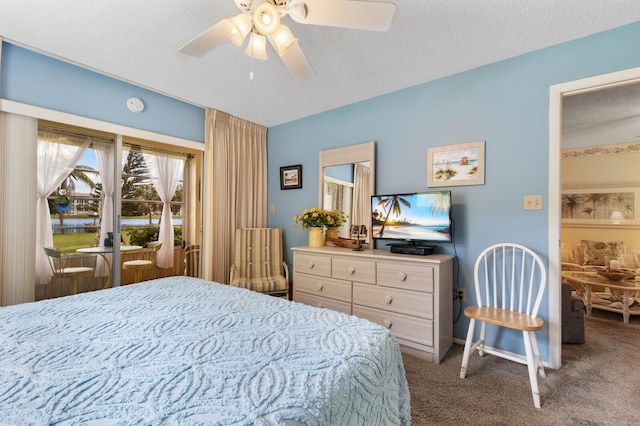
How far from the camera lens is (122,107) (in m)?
2.80

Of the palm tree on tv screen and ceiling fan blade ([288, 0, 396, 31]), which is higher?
ceiling fan blade ([288, 0, 396, 31])

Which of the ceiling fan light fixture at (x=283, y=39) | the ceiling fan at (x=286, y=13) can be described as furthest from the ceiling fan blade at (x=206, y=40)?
the ceiling fan light fixture at (x=283, y=39)

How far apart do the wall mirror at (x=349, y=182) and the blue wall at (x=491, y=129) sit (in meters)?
0.12

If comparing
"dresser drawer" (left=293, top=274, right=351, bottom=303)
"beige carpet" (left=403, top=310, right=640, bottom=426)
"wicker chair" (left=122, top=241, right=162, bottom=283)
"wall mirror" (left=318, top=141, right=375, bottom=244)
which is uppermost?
"wall mirror" (left=318, top=141, right=375, bottom=244)

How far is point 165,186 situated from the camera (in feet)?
11.1

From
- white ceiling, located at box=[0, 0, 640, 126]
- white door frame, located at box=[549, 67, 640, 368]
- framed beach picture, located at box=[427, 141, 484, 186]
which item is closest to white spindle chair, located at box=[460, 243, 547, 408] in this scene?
white door frame, located at box=[549, 67, 640, 368]

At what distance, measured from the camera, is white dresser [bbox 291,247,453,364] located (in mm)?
2248

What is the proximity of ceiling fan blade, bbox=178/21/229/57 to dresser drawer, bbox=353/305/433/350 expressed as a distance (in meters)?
2.31

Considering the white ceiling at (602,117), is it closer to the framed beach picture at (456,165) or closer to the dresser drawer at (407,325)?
the framed beach picture at (456,165)

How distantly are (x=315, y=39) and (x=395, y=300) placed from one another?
2153 mm

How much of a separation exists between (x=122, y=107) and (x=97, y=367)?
2.79 metres

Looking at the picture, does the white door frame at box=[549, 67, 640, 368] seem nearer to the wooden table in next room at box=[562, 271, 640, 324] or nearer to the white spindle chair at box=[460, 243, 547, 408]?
the white spindle chair at box=[460, 243, 547, 408]

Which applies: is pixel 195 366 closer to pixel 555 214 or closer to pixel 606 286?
pixel 555 214

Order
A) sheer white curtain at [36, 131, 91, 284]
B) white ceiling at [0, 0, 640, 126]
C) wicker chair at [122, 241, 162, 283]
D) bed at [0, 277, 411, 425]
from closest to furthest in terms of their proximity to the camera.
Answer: bed at [0, 277, 411, 425] → white ceiling at [0, 0, 640, 126] → sheer white curtain at [36, 131, 91, 284] → wicker chair at [122, 241, 162, 283]
